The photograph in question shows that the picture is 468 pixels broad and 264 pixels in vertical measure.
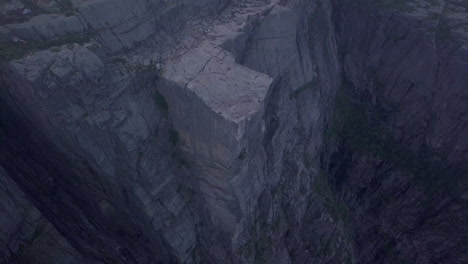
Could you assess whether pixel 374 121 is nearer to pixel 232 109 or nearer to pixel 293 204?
pixel 293 204

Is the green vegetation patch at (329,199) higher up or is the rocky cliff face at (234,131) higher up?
the rocky cliff face at (234,131)

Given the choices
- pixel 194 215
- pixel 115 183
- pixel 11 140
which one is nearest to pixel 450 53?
pixel 194 215

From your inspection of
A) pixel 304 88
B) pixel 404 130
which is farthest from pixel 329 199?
pixel 304 88

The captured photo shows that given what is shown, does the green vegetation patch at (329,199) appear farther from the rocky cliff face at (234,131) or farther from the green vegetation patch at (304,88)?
the green vegetation patch at (304,88)

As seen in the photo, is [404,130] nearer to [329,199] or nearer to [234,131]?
[329,199]

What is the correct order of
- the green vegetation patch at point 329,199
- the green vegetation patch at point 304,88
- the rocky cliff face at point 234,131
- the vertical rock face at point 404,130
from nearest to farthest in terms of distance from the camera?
the rocky cliff face at point 234,131, the green vegetation patch at point 304,88, the vertical rock face at point 404,130, the green vegetation patch at point 329,199

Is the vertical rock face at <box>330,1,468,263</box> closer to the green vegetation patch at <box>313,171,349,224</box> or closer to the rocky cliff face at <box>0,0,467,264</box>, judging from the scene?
the rocky cliff face at <box>0,0,467,264</box>

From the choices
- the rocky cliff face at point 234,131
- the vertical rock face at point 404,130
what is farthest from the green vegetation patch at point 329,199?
the vertical rock face at point 404,130

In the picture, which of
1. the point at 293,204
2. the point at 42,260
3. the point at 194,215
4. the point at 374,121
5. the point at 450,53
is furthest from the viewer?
the point at 374,121
